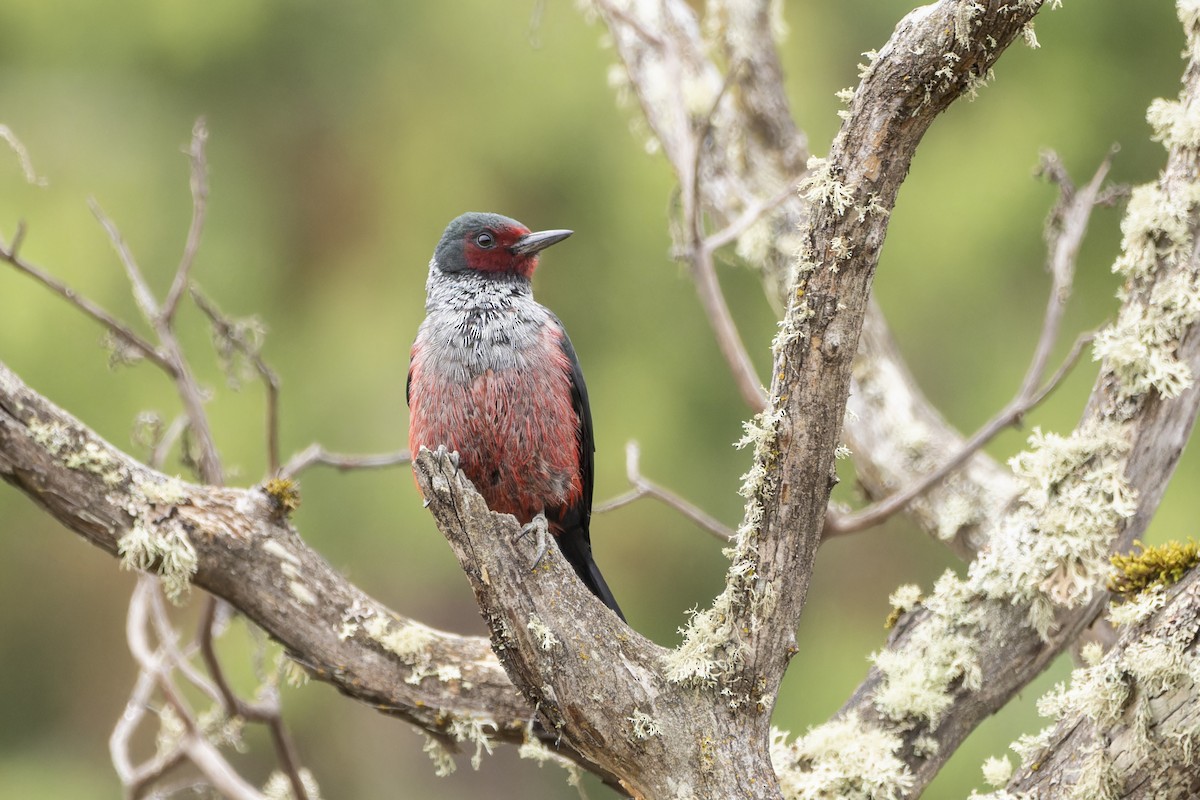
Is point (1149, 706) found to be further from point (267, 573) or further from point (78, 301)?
point (78, 301)

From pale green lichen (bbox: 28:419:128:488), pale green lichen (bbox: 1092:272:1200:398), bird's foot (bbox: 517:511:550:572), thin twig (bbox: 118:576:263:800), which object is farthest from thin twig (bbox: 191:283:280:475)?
pale green lichen (bbox: 1092:272:1200:398)

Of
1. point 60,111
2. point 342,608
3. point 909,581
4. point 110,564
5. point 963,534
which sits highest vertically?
point 60,111

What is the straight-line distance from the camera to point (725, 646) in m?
2.86

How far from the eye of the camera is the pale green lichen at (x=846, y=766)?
3.34 m

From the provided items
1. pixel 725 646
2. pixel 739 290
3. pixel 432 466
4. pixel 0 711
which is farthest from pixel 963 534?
pixel 0 711

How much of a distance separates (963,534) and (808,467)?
242 cm

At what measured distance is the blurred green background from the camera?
8.54m

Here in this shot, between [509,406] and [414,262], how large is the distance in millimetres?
A: 5651

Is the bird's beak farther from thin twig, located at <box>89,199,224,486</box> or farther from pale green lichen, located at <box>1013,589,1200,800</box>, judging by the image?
pale green lichen, located at <box>1013,589,1200,800</box>

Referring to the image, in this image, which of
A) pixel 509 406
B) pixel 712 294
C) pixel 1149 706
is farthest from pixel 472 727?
pixel 712 294

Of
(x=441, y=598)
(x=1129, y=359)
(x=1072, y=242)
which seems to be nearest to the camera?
(x=1129, y=359)

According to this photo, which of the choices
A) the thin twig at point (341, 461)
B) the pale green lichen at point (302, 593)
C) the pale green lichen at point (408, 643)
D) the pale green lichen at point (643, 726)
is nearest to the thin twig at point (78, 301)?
the thin twig at point (341, 461)

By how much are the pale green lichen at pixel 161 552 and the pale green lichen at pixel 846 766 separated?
1.53 metres

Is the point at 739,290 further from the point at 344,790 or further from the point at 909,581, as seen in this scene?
the point at 344,790
